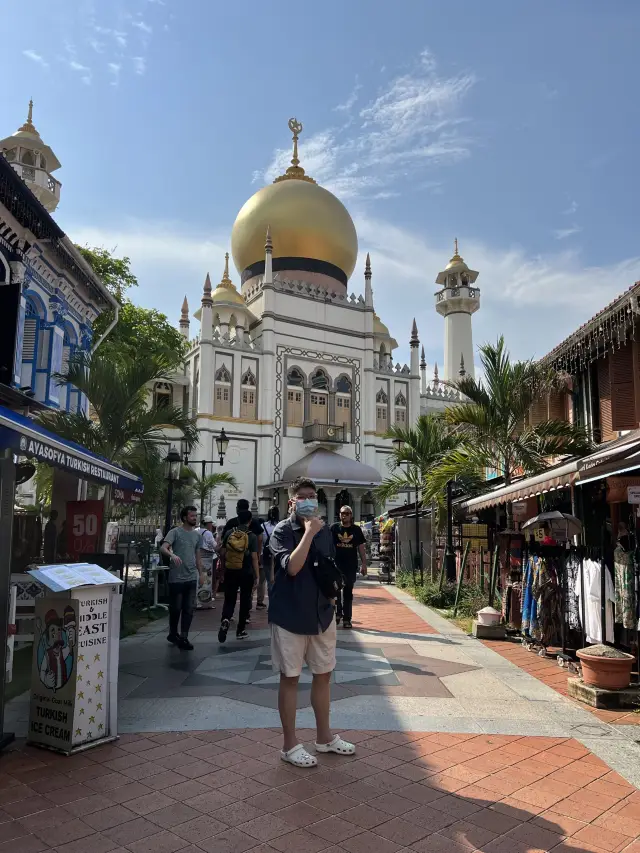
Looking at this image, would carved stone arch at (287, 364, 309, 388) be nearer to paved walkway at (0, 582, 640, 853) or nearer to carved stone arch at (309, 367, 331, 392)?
carved stone arch at (309, 367, 331, 392)

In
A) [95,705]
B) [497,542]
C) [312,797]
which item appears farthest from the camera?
[497,542]

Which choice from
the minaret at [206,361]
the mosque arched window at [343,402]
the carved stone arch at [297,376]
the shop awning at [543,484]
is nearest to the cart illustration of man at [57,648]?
the shop awning at [543,484]

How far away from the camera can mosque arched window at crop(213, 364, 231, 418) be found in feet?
115

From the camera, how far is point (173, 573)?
805cm

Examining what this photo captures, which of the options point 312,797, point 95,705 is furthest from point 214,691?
point 312,797

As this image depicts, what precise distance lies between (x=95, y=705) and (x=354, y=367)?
3471 centimetres

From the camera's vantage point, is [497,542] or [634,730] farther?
[497,542]

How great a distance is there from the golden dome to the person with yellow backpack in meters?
32.4

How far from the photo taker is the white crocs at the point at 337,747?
454 centimetres

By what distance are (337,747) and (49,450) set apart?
3.64 m

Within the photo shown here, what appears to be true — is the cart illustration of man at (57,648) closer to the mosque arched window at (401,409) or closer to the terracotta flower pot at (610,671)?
the terracotta flower pot at (610,671)

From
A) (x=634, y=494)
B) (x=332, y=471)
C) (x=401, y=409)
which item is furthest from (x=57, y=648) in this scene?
(x=401, y=409)

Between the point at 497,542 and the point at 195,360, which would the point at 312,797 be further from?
the point at 195,360

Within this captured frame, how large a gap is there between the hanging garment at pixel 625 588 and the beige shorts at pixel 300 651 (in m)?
3.65
